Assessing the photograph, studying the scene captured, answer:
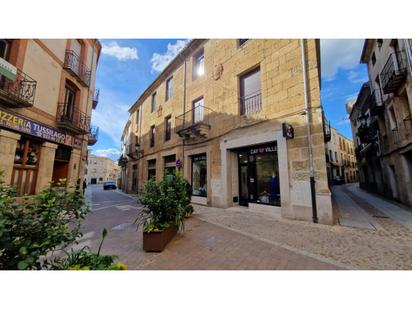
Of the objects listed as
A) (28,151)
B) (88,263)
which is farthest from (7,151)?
(88,263)

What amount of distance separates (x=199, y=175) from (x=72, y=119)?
6.76 metres

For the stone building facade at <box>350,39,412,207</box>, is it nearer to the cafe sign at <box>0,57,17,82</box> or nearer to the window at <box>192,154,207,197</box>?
the window at <box>192,154,207,197</box>

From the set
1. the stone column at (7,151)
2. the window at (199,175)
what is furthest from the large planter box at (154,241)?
the window at (199,175)

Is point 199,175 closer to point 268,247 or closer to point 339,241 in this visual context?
point 268,247

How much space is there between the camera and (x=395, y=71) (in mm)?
7430

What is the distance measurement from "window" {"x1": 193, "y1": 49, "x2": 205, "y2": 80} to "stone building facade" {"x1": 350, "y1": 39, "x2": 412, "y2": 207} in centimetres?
884

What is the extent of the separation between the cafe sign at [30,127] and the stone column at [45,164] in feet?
1.05

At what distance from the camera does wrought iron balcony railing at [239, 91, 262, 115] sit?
24.0 ft

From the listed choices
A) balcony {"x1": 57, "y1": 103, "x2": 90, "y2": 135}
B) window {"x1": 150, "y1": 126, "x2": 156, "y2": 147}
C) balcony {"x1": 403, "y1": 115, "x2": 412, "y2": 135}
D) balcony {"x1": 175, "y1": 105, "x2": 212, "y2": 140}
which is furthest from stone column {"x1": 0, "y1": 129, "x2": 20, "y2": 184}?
balcony {"x1": 403, "y1": 115, "x2": 412, "y2": 135}

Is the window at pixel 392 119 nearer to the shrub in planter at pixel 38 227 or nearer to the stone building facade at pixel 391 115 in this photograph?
the stone building facade at pixel 391 115

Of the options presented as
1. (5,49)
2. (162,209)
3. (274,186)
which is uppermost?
(5,49)

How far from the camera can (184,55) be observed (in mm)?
11500

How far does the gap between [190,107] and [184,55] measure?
3.81 meters

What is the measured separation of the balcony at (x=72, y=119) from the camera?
22.4 feet
